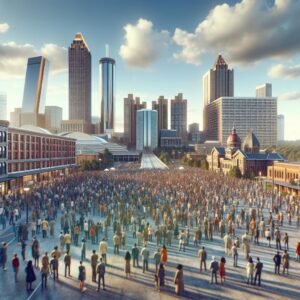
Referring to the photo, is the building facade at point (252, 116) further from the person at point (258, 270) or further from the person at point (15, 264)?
the person at point (15, 264)

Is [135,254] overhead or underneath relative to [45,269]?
underneath

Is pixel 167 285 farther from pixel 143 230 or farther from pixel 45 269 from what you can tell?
pixel 143 230

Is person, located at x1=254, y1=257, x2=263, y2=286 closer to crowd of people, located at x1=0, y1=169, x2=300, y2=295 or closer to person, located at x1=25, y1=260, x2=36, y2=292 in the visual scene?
crowd of people, located at x1=0, y1=169, x2=300, y2=295

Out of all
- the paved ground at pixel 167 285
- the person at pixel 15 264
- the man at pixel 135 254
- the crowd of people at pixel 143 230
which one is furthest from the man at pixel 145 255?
the person at pixel 15 264

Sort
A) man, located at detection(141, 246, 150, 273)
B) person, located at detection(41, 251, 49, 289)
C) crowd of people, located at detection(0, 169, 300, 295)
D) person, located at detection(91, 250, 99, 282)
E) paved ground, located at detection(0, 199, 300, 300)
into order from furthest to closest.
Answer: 1. man, located at detection(141, 246, 150, 273)
2. crowd of people, located at detection(0, 169, 300, 295)
3. person, located at detection(91, 250, 99, 282)
4. person, located at detection(41, 251, 49, 289)
5. paved ground, located at detection(0, 199, 300, 300)

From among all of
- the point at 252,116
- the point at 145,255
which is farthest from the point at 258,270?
the point at 252,116

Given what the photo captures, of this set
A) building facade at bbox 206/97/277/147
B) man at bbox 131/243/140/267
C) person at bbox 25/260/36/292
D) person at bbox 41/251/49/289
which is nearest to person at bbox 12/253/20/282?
person at bbox 25/260/36/292

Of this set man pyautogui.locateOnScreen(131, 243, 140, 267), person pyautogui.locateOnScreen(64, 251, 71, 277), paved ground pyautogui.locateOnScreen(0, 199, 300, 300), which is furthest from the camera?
man pyautogui.locateOnScreen(131, 243, 140, 267)

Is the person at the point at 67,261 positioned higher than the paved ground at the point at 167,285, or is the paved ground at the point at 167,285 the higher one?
the person at the point at 67,261

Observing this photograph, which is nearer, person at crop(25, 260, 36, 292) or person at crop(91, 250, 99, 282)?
person at crop(25, 260, 36, 292)

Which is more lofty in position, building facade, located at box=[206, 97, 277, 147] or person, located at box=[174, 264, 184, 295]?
building facade, located at box=[206, 97, 277, 147]

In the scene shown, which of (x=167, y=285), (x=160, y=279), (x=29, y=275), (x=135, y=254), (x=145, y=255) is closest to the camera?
(x=29, y=275)

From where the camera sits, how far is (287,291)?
12.4m

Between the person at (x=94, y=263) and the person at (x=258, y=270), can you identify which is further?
the person at (x=94, y=263)
